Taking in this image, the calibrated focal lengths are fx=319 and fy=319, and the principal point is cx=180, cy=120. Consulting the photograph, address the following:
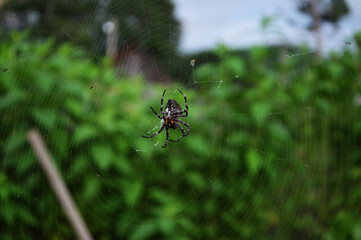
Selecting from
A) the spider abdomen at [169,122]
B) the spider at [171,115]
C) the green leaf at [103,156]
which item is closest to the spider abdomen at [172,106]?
the spider at [171,115]

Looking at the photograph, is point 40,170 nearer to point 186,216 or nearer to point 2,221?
point 2,221

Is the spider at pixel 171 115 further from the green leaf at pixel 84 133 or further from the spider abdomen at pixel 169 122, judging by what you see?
the green leaf at pixel 84 133

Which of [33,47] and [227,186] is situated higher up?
[33,47]

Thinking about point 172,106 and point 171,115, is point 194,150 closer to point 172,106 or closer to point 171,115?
point 172,106

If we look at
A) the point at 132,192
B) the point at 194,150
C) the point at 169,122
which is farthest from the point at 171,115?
the point at 132,192

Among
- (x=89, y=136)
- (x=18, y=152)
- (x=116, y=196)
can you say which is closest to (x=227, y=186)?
(x=116, y=196)
